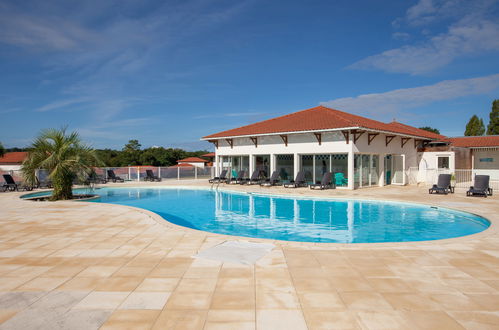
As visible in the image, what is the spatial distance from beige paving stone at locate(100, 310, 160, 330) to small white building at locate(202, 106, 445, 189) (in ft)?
42.2

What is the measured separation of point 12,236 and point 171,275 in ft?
13.3

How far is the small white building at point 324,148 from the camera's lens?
1498 centimetres

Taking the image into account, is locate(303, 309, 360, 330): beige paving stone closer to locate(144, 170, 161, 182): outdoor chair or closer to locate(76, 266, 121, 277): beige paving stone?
locate(76, 266, 121, 277): beige paving stone

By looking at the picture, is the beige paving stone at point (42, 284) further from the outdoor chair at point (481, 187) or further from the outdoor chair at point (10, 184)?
the outdoor chair at point (10, 184)

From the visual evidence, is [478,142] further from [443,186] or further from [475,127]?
[475,127]

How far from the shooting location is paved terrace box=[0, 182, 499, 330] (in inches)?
100

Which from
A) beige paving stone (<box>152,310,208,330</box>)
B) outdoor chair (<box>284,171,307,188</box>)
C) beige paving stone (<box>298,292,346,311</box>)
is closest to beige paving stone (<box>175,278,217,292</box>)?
beige paving stone (<box>152,310,208,330</box>)

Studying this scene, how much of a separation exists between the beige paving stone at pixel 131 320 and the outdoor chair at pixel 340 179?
13931mm

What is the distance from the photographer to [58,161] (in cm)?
1134

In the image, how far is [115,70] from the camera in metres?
18.7

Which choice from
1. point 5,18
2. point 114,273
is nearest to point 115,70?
point 5,18

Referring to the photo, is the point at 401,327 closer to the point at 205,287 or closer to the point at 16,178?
the point at 205,287

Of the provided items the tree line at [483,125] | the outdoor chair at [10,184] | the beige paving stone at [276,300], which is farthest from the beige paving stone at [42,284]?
the tree line at [483,125]

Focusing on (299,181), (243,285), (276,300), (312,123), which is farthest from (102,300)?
(312,123)
